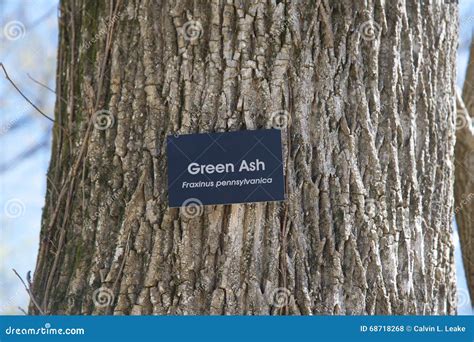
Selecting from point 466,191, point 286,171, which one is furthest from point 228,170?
point 466,191

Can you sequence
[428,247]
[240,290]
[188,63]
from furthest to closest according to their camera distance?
[428,247] → [188,63] → [240,290]

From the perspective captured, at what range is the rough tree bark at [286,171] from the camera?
196cm

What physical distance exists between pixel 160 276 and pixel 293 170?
1.57ft

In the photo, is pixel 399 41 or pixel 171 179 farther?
pixel 399 41

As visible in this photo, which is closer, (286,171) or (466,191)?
(286,171)

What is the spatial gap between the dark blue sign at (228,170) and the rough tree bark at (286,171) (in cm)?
3

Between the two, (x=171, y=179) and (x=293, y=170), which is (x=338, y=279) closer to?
(x=293, y=170)

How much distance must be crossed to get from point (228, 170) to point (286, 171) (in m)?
0.17

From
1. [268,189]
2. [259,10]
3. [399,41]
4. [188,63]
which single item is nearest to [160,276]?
[268,189]

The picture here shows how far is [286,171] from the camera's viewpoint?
2000 millimetres

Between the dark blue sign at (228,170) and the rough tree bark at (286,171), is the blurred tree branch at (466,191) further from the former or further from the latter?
the dark blue sign at (228,170)

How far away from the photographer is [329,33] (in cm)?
210

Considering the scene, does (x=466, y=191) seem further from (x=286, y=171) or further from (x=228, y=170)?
(x=228, y=170)

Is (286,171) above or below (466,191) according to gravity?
below
